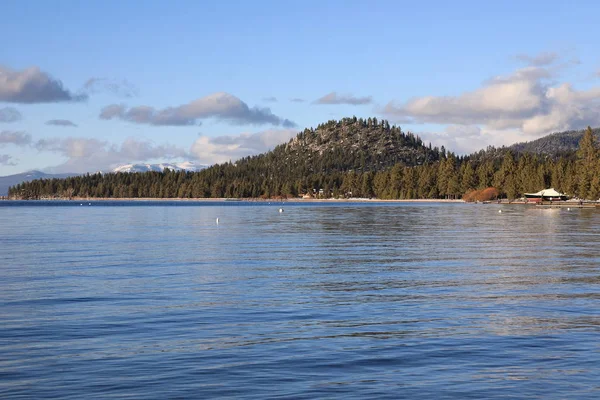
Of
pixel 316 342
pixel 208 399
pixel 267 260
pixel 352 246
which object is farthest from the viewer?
pixel 352 246

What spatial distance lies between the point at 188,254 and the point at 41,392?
3862 cm

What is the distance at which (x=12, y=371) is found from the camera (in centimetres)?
1983

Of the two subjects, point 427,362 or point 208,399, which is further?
point 427,362

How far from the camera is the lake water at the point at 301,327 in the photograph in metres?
18.7

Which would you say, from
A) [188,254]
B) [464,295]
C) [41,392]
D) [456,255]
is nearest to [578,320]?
[464,295]

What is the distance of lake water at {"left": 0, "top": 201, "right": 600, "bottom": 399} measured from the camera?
1872 centimetres

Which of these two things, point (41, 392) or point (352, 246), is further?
point (352, 246)

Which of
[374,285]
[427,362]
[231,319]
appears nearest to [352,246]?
[374,285]

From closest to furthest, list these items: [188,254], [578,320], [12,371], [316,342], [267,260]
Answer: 1. [12,371]
2. [316,342]
3. [578,320]
4. [267,260]
5. [188,254]

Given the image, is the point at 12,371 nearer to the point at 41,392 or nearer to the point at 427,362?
the point at 41,392

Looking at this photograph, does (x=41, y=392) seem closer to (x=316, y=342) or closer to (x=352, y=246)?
(x=316, y=342)

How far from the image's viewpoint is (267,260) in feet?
167

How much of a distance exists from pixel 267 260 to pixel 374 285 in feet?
49.3

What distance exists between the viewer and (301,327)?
25953 mm
